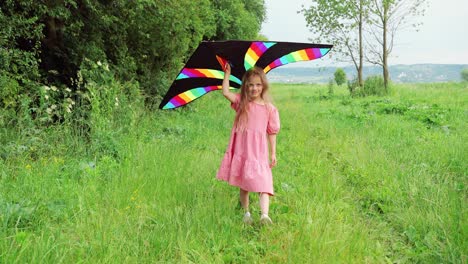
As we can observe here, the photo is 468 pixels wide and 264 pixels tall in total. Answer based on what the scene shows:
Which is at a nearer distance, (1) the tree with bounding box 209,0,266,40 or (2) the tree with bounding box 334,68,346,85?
(1) the tree with bounding box 209,0,266,40

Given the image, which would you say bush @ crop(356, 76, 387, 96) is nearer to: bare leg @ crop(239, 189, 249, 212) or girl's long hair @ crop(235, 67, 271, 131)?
girl's long hair @ crop(235, 67, 271, 131)

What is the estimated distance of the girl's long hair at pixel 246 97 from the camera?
14.3 ft

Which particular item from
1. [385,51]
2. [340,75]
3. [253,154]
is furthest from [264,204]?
[340,75]

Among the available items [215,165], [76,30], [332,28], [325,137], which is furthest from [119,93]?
[332,28]

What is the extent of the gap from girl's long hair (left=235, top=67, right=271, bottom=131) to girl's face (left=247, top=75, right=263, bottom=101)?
1.1 inches

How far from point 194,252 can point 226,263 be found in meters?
0.29

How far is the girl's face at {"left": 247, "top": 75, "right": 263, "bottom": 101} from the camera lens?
4355mm

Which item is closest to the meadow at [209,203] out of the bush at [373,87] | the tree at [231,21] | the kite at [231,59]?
the kite at [231,59]

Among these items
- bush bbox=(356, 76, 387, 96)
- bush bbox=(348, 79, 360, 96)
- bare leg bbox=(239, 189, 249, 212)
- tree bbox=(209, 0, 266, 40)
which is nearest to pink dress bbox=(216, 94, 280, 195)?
bare leg bbox=(239, 189, 249, 212)

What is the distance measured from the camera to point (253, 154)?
4.25m

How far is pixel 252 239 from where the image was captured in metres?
3.76

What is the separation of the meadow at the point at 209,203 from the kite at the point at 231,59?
3.83 ft

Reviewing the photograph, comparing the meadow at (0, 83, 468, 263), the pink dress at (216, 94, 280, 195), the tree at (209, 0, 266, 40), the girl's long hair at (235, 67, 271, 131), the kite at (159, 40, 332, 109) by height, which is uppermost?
the tree at (209, 0, 266, 40)

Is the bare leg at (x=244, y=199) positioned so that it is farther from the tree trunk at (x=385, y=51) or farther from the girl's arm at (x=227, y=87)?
the tree trunk at (x=385, y=51)
